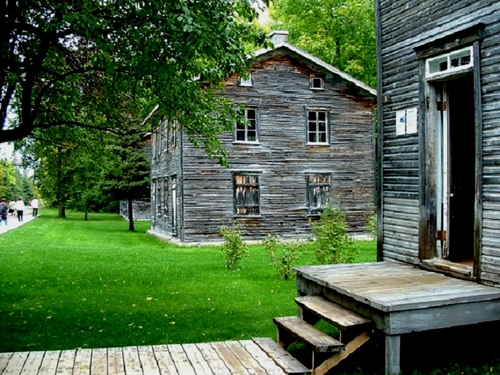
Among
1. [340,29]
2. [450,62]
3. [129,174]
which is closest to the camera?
[450,62]

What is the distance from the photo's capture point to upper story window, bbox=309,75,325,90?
81.3 feet

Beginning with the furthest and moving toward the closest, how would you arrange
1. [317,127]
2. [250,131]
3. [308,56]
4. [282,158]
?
[317,127] < [282,158] < [308,56] < [250,131]

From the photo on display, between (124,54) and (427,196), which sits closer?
(427,196)

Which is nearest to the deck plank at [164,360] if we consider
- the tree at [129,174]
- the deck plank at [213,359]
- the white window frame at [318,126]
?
the deck plank at [213,359]

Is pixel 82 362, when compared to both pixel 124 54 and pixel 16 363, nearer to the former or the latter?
pixel 16 363

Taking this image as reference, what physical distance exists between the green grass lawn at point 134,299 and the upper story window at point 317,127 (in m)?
7.50

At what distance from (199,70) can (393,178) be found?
3.55 meters

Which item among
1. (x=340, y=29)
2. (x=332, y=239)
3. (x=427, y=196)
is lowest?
(x=332, y=239)

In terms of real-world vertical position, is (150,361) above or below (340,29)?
below

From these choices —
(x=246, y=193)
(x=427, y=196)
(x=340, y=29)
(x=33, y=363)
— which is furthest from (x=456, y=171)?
(x=340, y=29)

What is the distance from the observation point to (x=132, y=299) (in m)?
10.5

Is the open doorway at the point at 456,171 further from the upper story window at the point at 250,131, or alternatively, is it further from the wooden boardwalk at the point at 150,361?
the upper story window at the point at 250,131

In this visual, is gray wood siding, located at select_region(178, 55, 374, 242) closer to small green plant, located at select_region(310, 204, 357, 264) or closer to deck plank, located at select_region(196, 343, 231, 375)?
small green plant, located at select_region(310, 204, 357, 264)

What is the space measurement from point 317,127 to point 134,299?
1624 cm
